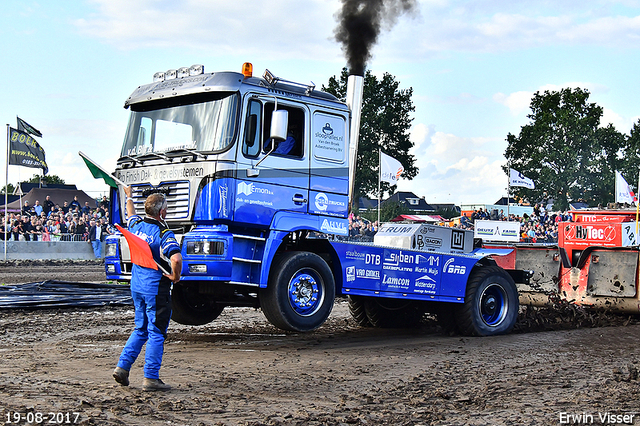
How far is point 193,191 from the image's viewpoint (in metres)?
8.30

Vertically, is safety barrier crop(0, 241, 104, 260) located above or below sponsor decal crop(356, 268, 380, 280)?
below

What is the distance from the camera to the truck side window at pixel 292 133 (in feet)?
28.3

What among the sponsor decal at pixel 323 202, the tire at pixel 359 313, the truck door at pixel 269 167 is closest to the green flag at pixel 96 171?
the truck door at pixel 269 167

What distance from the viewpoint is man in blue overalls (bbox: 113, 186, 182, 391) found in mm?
5953

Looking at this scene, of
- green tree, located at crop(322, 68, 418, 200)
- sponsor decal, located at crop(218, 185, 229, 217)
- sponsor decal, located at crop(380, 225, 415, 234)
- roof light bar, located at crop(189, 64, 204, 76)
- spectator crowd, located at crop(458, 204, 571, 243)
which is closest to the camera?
sponsor decal, located at crop(218, 185, 229, 217)

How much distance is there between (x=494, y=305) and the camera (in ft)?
35.3

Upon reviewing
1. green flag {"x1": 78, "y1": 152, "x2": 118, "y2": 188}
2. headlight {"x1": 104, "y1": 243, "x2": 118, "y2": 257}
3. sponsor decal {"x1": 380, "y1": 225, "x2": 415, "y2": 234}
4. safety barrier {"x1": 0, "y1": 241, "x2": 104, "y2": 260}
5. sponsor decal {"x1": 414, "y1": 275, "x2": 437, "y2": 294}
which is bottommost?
safety barrier {"x1": 0, "y1": 241, "x2": 104, "y2": 260}

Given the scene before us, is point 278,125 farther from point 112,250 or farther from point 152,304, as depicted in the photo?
point 152,304

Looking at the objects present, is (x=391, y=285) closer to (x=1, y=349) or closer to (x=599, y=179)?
(x=1, y=349)

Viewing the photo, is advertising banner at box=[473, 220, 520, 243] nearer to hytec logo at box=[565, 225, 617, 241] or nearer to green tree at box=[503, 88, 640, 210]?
hytec logo at box=[565, 225, 617, 241]

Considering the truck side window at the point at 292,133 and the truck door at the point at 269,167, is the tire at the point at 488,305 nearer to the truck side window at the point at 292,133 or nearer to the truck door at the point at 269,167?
the truck door at the point at 269,167

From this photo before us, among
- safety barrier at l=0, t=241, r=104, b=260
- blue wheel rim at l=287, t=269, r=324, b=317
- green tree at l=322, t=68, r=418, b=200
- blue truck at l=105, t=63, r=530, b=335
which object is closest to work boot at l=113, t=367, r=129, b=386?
blue truck at l=105, t=63, r=530, b=335

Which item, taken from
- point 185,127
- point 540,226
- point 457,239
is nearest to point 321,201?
point 185,127

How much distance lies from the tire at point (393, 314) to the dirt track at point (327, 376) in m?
0.52
